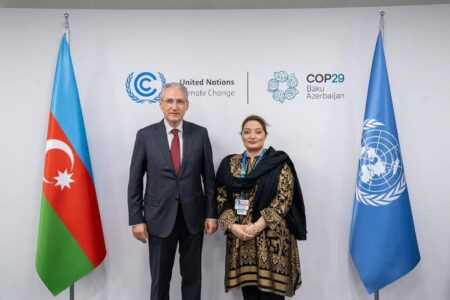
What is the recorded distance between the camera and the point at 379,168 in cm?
249

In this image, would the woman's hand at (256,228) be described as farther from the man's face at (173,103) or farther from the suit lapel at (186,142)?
the man's face at (173,103)

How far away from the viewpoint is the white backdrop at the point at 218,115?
271cm

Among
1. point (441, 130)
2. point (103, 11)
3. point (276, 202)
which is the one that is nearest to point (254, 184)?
point (276, 202)

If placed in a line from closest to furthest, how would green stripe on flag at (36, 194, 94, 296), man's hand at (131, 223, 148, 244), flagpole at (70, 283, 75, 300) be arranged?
man's hand at (131, 223, 148, 244), green stripe on flag at (36, 194, 94, 296), flagpole at (70, 283, 75, 300)

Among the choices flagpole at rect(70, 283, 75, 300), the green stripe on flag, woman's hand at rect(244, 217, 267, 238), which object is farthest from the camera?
flagpole at rect(70, 283, 75, 300)

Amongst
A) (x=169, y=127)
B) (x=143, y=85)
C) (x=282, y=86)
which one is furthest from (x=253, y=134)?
(x=143, y=85)

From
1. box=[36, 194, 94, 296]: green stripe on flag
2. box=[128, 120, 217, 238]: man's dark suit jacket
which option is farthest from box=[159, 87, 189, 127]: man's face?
box=[36, 194, 94, 296]: green stripe on flag

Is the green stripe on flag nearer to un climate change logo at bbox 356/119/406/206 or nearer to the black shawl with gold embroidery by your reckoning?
the black shawl with gold embroidery

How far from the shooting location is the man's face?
221cm

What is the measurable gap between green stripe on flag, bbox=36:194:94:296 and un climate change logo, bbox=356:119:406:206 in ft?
6.38

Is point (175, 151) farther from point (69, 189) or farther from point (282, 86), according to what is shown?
point (282, 86)

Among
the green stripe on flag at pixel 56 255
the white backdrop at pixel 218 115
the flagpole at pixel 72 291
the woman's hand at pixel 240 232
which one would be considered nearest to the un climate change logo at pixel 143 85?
the white backdrop at pixel 218 115

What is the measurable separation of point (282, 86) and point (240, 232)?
1.16m

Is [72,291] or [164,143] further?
[72,291]
